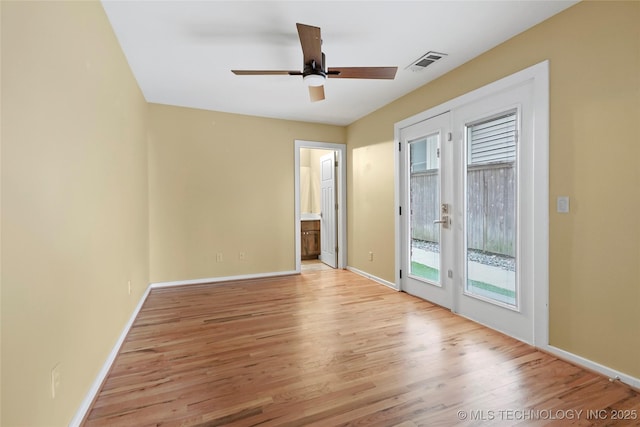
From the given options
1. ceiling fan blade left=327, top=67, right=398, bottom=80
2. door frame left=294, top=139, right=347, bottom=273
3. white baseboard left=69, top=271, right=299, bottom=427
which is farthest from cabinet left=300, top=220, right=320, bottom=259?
ceiling fan blade left=327, top=67, right=398, bottom=80

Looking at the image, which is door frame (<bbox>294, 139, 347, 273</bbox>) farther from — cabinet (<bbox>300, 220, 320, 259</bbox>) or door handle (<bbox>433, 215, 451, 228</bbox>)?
door handle (<bbox>433, 215, 451, 228</bbox>)

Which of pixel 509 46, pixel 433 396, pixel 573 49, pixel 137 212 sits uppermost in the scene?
pixel 509 46

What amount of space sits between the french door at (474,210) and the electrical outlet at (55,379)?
3.15 metres

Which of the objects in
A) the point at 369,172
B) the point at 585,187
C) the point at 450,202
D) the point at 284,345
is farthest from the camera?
the point at 369,172

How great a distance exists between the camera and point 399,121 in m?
4.07

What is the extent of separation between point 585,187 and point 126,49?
386 centimetres

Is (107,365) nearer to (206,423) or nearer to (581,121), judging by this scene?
(206,423)

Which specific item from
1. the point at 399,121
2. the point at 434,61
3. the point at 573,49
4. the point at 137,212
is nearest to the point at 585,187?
the point at 573,49

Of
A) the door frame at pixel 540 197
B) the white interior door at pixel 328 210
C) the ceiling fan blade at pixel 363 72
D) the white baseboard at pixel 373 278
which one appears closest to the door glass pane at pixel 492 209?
the door frame at pixel 540 197

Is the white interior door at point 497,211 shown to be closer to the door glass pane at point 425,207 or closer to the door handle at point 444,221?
the door handle at point 444,221

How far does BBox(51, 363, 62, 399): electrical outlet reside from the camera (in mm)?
1383

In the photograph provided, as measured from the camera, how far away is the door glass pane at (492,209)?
2.69 meters

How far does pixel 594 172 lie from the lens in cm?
211

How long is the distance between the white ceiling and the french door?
1.81 feet
